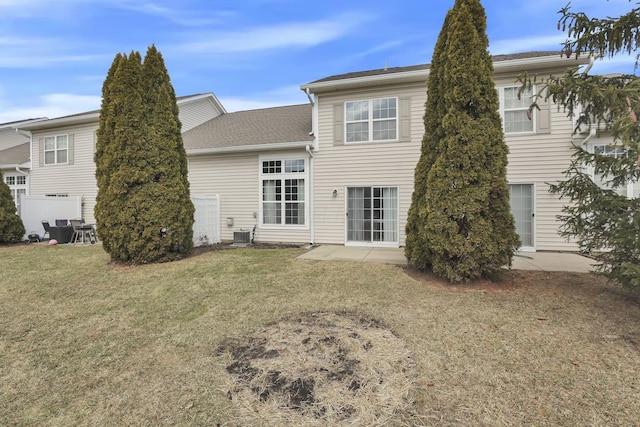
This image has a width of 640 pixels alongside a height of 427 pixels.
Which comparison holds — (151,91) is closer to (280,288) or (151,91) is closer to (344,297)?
(280,288)

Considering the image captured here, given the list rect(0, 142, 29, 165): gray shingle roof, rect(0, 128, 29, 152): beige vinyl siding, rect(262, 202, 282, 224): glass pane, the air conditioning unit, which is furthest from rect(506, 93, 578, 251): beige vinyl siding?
rect(0, 128, 29, 152): beige vinyl siding

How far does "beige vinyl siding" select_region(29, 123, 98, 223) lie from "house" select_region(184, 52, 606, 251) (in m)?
5.32

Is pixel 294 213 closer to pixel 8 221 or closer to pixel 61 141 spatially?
pixel 8 221

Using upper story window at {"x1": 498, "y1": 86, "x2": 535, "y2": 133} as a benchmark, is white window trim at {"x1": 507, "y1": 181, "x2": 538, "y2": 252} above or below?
below

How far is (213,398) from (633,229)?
5077 millimetres

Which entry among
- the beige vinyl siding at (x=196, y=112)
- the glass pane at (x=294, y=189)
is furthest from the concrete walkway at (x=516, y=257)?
the beige vinyl siding at (x=196, y=112)

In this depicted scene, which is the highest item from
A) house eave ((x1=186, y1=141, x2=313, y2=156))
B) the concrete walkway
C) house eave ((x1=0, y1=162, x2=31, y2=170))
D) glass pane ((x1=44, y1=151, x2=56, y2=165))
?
glass pane ((x1=44, y1=151, x2=56, y2=165))

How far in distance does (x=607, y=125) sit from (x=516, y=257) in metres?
4.41

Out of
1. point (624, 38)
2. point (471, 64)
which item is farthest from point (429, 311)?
point (624, 38)

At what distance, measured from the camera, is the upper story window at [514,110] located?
27.4 ft

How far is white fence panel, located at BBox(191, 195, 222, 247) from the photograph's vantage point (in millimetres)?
9375

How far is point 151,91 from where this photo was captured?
7.34m

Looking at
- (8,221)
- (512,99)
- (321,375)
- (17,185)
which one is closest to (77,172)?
(8,221)

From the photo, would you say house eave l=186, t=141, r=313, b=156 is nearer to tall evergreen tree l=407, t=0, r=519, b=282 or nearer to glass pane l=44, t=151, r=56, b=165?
tall evergreen tree l=407, t=0, r=519, b=282
